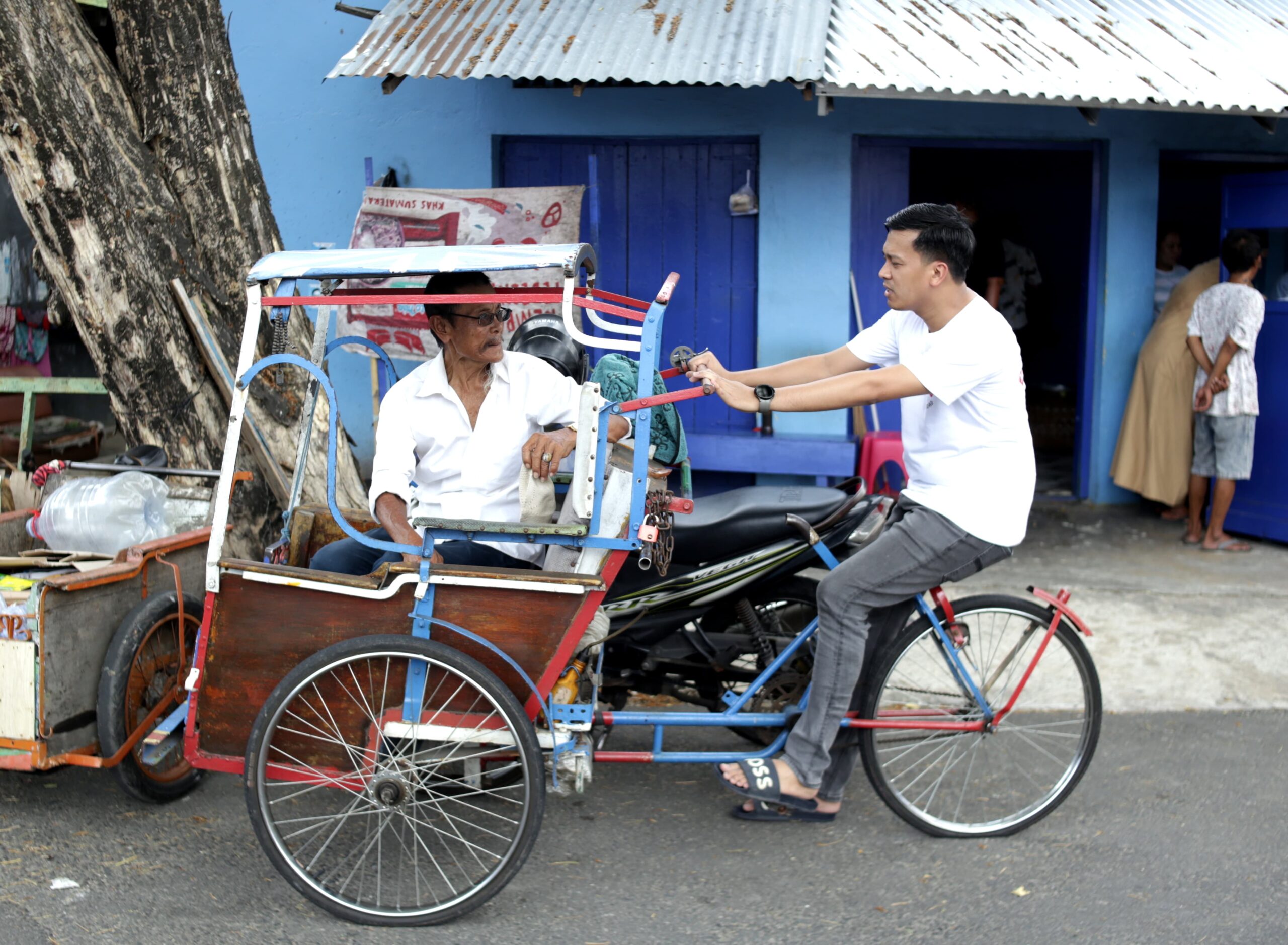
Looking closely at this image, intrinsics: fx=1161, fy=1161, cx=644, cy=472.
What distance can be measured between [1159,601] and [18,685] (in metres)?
4.85

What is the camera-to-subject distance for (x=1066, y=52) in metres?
6.18

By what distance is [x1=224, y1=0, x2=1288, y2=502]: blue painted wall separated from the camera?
22.5 feet

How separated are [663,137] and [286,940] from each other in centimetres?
530

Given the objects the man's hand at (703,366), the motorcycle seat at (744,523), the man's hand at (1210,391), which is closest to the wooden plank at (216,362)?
the motorcycle seat at (744,523)

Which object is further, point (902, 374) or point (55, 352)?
point (55, 352)

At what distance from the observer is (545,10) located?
6.42m

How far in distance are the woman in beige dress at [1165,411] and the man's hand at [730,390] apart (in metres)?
4.97

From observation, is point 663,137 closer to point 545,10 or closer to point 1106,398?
point 545,10

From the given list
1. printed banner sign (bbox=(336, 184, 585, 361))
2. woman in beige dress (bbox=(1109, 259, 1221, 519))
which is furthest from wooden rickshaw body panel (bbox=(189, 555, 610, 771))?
woman in beige dress (bbox=(1109, 259, 1221, 519))

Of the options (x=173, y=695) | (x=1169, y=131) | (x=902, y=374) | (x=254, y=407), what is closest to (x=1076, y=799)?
(x=902, y=374)

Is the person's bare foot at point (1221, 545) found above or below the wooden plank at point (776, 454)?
below

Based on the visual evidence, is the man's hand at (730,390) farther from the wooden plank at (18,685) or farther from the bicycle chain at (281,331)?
the wooden plank at (18,685)

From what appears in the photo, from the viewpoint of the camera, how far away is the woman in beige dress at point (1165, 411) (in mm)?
6934

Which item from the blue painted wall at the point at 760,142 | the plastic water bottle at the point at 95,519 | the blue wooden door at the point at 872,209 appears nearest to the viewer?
the plastic water bottle at the point at 95,519
